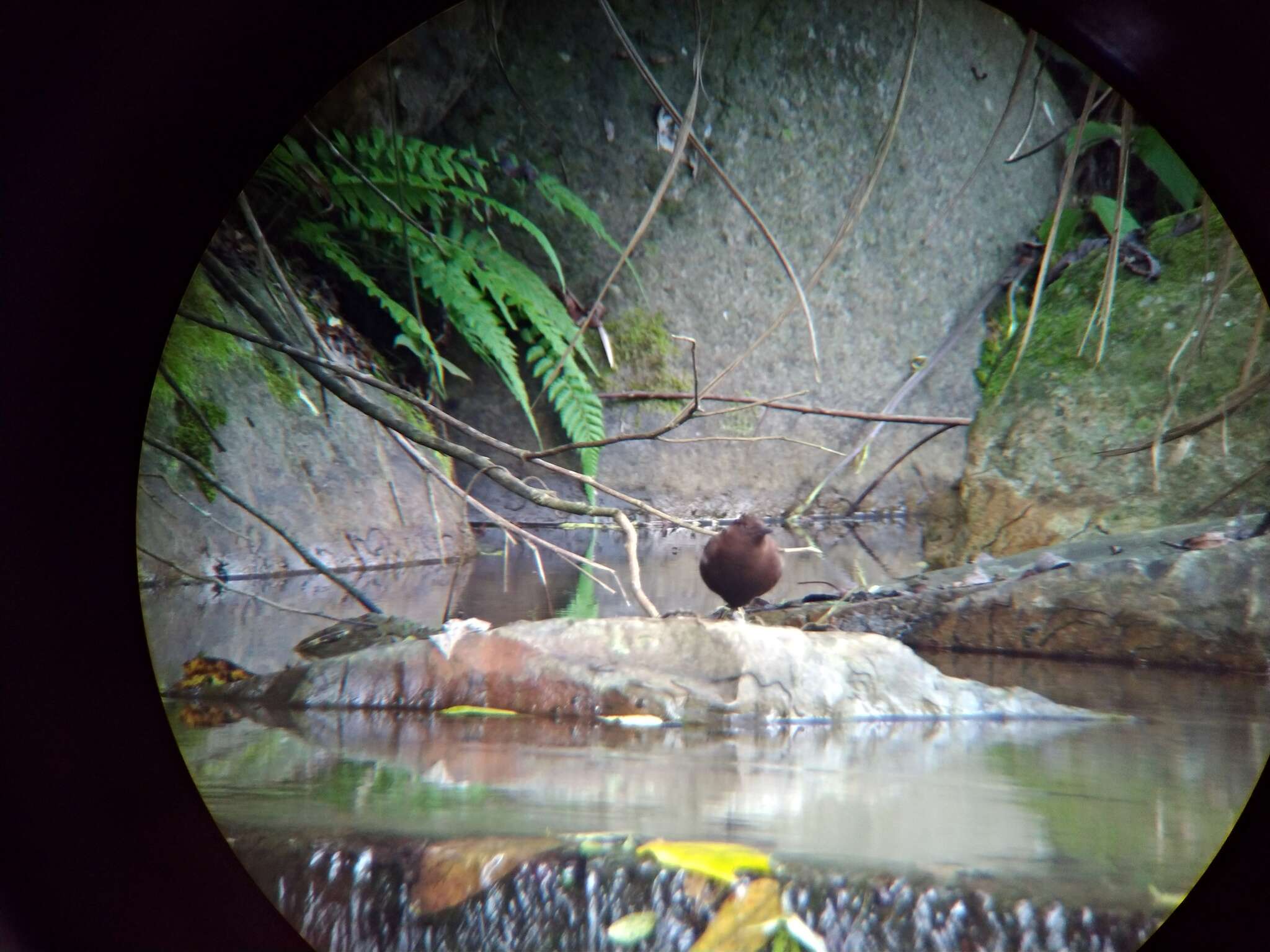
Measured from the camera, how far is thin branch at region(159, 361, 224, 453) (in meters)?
0.59

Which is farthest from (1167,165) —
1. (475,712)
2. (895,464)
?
(475,712)

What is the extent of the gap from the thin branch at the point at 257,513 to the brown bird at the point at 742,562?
0.26 metres

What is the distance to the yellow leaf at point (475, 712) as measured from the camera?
24.2 inches

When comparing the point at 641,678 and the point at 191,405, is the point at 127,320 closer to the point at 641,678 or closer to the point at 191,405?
the point at 191,405

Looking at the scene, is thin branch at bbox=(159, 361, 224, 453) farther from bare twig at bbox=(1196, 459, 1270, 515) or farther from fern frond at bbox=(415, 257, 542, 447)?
bare twig at bbox=(1196, 459, 1270, 515)

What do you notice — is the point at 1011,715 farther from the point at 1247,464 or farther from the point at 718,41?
the point at 718,41

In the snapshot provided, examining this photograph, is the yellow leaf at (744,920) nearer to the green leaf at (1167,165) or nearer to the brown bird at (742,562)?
the brown bird at (742,562)

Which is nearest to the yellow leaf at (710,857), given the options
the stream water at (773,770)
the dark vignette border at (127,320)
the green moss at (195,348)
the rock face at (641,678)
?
the stream water at (773,770)

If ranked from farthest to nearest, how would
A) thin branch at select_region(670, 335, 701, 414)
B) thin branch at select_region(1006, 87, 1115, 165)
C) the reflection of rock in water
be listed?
1. thin branch at select_region(670, 335, 701, 414)
2. thin branch at select_region(1006, 87, 1115, 165)
3. the reflection of rock in water

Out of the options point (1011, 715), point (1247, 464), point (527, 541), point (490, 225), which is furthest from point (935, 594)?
point (490, 225)

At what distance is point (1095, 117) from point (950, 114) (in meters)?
0.10

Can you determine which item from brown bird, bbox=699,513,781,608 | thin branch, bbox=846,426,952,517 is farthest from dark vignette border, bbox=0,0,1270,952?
brown bird, bbox=699,513,781,608

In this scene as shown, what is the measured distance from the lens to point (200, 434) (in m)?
0.65

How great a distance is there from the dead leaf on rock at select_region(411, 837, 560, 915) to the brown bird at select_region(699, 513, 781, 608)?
239 millimetres
